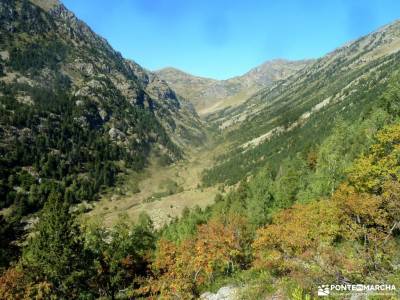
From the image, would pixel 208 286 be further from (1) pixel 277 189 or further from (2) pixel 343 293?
(1) pixel 277 189

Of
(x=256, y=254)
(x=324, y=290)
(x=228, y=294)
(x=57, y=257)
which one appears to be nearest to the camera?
(x=324, y=290)

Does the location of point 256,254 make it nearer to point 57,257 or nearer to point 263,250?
point 263,250

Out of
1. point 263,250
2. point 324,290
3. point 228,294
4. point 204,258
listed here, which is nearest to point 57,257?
point 204,258

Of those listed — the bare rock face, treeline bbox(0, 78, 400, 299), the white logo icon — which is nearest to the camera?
the white logo icon

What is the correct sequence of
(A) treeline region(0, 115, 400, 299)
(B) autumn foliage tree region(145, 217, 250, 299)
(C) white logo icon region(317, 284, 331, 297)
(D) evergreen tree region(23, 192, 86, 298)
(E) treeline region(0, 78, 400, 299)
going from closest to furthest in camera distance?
(C) white logo icon region(317, 284, 331, 297) → (A) treeline region(0, 115, 400, 299) → (E) treeline region(0, 78, 400, 299) → (B) autumn foliage tree region(145, 217, 250, 299) → (D) evergreen tree region(23, 192, 86, 298)

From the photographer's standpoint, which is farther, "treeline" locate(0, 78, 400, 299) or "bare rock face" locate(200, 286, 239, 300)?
"bare rock face" locate(200, 286, 239, 300)

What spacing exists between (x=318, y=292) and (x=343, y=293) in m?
1.94

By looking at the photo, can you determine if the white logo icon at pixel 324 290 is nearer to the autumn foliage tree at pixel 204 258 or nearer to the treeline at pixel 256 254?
the treeline at pixel 256 254

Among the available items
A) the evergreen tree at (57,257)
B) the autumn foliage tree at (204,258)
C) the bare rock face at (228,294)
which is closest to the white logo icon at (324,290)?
the bare rock face at (228,294)

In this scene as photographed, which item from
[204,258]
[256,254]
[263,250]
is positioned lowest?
[256,254]

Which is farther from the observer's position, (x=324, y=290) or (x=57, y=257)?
(x=57, y=257)

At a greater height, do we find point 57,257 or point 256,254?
point 57,257

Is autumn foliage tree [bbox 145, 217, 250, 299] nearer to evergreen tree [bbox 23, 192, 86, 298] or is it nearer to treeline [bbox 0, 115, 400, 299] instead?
treeline [bbox 0, 115, 400, 299]

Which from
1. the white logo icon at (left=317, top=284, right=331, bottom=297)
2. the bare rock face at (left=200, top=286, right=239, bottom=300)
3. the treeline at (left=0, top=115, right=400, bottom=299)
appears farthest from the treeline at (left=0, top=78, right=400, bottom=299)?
the bare rock face at (left=200, top=286, right=239, bottom=300)
